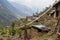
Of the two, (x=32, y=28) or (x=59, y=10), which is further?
(x=59, y=10)

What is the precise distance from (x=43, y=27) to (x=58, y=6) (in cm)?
352

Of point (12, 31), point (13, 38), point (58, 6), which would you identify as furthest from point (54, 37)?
point (58, 6)

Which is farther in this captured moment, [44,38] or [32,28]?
[32,28]

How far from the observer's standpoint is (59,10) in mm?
16109

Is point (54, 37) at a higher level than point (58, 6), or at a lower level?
lower

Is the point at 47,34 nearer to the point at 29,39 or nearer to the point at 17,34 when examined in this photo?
the point at 29,39

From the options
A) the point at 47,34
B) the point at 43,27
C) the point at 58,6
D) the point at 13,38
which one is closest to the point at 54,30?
the point at 47,34

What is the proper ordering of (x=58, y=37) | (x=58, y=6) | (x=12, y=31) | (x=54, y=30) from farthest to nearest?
1. (x=58, y=6)
2. (x=12, y=31)
3. (x=54, y=30)
4. (x=58, y=37)

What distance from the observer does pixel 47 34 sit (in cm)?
1196

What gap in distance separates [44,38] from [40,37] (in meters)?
0.43

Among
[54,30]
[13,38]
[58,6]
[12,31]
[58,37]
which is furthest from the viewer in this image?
[58,6]

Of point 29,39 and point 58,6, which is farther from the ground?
point 58,6

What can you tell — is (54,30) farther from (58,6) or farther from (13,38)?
(58,6)

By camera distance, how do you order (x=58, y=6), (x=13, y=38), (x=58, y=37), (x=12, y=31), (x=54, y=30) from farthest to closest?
(x=58, y=6)
(x=12, y=31)
(x=13, y=38)
(x=54, y=30)
(x=58, y=37)
